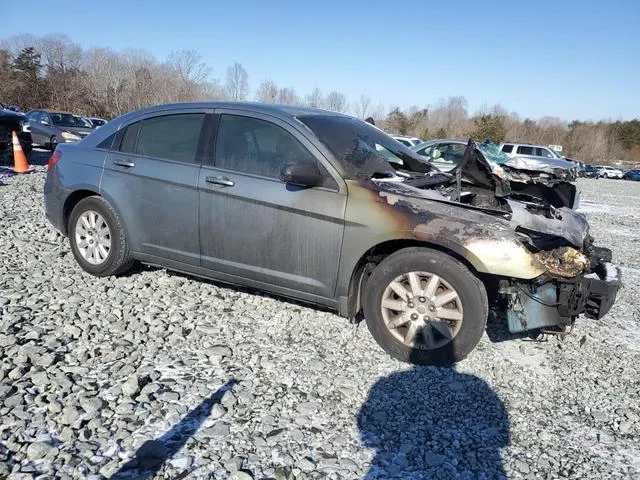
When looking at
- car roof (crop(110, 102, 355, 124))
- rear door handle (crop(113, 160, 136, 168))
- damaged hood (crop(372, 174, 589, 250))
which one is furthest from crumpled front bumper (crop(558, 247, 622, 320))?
rear door handle (crop(113, 160, 136, 168))

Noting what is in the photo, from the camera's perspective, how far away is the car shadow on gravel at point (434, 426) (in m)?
2.46

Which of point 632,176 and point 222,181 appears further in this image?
point 632,176

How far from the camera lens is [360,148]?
13.5 ft

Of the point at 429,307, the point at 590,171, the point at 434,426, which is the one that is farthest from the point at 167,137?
the point at 590,171

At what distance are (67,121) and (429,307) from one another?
18.2m

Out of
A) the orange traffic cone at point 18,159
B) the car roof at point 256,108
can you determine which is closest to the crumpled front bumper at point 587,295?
the car roof at point 256,108

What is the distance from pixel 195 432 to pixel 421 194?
7.11 feet

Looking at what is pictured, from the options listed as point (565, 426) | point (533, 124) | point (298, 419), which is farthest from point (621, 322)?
point (533, 124)

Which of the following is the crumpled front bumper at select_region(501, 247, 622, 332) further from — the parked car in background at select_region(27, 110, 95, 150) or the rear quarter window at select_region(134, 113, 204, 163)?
the parked car in background at select_region(27, 110, 95, 150)

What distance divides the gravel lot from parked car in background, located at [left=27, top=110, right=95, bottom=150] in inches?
551

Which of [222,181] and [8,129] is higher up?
[222,181]

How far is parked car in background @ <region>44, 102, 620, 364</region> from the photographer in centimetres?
333

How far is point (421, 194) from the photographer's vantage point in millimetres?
3551

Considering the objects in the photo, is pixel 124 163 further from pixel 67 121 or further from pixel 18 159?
pixel 67 121
